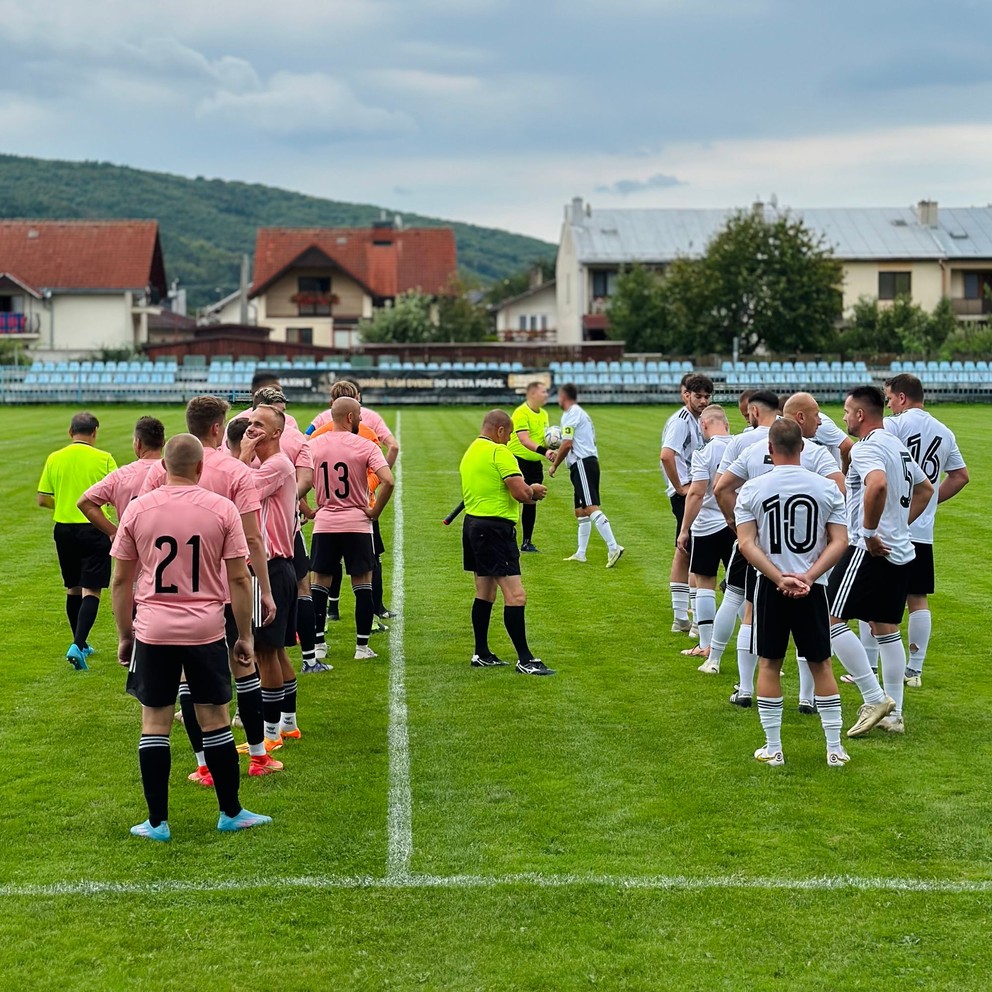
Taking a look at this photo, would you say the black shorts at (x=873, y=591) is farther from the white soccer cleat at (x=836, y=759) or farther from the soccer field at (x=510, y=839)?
the white soccer cleat at (x=836, y=759)

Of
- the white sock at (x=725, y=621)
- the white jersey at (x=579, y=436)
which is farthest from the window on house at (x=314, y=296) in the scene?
the white sock at (x=725, y=621)

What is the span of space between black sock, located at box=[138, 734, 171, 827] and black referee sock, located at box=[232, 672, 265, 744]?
38.6 inches

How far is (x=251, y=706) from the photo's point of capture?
300 inches

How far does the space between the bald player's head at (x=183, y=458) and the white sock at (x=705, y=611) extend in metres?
5.20

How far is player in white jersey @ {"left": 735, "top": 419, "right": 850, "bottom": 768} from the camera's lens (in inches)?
298

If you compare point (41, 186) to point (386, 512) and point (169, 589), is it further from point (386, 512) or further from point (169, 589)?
point (169, 589)

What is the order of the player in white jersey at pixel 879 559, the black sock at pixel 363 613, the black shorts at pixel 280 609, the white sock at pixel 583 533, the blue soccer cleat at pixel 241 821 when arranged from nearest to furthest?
the blue soccer cleat at pixel 241 821
the black shorts at pixel 280 609
the player in white jersey at pixel 879 559
the black sock at pixel 363 613
the white sock at pixel 583 533

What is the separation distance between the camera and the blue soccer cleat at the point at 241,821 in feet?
22.3

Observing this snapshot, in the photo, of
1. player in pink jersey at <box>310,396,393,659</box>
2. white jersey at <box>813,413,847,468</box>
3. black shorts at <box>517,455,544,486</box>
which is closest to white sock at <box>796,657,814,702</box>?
white jersey at <box>813,413,847,468</box>

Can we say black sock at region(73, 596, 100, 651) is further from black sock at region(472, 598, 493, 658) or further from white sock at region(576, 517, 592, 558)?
white sock at region(576, 517, 592, 558)

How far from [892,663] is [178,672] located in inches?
181

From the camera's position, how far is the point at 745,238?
60.1 metres

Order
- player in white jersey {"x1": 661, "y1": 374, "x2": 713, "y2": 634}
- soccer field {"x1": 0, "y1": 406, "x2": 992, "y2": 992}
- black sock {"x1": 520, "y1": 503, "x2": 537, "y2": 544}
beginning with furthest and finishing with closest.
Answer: black sock {"x1": 520, "y1": 503, "x2": 537, "y2": 544}, player in white jersey {"x1": 661, "y1": 374, "x2": 713, "y2": 634}, soccer field {"x1": 0, "y1": 406, "x2": 992, "y2": 992}

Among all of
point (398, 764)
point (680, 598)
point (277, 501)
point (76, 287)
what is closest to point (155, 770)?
point (398, 764)
